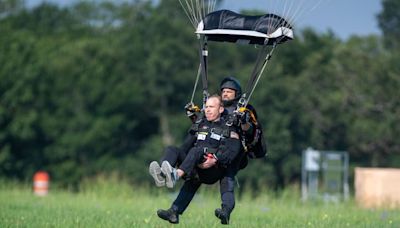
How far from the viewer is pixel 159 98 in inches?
2746

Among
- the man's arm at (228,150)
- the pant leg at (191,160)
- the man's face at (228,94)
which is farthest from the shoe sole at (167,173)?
the man's face at (228,94)

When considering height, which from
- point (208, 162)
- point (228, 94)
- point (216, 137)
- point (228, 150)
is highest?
point (228, 94)

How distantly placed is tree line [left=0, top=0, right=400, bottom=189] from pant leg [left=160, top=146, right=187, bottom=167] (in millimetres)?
47273

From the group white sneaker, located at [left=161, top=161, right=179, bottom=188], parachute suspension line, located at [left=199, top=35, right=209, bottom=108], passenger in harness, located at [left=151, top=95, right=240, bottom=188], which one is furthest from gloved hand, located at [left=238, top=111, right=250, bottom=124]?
white sneaker, located at [left=161, top=161, right=179, bottom=188]

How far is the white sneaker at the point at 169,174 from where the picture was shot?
1071 cm

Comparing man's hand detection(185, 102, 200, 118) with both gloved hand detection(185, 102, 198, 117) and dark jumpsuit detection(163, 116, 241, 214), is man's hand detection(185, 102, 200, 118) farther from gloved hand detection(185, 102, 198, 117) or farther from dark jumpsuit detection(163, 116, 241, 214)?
dark jumpsuit detection(163, 116, 241, 214)

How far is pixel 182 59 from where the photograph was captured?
229 ft

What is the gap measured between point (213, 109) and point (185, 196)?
129cm

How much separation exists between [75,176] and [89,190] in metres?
37.2

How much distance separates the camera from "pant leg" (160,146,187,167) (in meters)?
11.1

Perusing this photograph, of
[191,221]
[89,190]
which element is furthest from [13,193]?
[191,221]

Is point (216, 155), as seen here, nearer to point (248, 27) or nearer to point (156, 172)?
point (156, 172)

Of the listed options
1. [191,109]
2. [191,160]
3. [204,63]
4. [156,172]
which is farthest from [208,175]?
[204,63]

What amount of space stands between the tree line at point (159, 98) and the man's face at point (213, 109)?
47279 mm
